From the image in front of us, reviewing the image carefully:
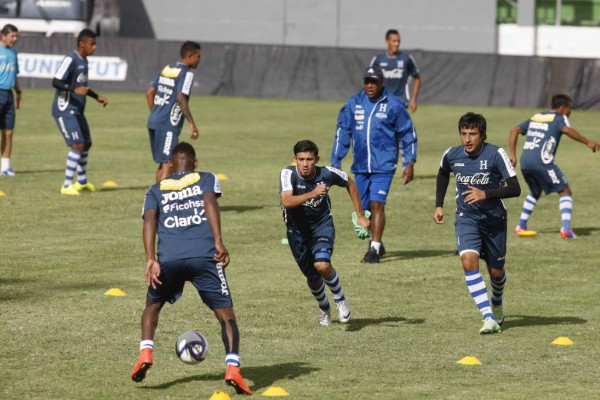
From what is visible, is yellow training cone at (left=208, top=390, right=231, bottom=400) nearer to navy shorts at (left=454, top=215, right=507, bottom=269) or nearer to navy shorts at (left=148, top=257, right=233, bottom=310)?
navy shorts at (left=148, top=257, right=233, bottom=310)

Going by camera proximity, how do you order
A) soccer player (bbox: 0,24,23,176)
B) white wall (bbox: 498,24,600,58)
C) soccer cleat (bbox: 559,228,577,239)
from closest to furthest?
soccer cleat (bbox: 559,228,577,239) → soccer player (bbox: 0,24,23,176) → white wall (bbox: 498,24,600,58)

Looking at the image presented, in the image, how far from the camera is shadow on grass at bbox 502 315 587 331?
450 inches

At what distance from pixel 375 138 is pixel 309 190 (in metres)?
4.15

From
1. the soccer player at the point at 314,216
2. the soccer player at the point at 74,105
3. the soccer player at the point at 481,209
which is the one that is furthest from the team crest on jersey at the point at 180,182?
the soccer player at the point at 74,105

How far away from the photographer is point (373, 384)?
9.01m

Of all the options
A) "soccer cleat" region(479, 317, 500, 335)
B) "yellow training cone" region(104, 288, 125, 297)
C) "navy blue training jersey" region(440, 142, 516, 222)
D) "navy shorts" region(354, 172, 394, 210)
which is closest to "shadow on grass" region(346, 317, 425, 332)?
"soccer cleat" region(479, 317, 500, 335)

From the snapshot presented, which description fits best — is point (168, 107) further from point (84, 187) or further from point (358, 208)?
point (358, 208)

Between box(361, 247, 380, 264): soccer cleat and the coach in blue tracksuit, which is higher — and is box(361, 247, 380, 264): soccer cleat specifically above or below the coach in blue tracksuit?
below

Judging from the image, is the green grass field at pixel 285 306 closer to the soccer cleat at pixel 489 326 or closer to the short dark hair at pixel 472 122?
the soccer cleat at pixel 489 326

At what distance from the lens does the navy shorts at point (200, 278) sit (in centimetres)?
874

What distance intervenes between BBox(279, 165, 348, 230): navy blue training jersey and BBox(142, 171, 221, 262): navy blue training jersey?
1.89 m

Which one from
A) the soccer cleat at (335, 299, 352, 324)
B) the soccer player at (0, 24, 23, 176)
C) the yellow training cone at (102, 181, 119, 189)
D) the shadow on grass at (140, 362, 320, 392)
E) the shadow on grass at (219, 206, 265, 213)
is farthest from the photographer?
the soccer player at (0, 24, 23, 176)

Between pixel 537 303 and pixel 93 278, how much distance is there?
444cm

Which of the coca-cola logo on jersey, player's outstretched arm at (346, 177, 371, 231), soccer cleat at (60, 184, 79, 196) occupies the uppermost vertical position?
the coca-cola logo on jersey
